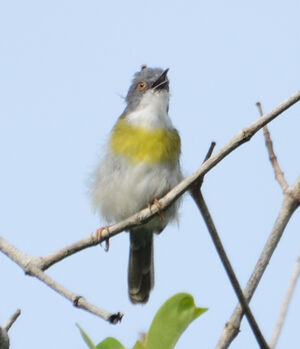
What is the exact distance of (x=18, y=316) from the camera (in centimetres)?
245

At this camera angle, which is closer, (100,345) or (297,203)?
(100,345)

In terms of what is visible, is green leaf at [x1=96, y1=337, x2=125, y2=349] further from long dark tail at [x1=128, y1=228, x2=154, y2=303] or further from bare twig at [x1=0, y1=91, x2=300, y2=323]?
long dark tail at [x1=128, y1=228, x2=154, y2=303]

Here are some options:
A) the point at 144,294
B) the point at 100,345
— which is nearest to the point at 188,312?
the point at 100,345

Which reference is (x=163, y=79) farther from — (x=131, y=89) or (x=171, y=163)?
(x=171, y=163)

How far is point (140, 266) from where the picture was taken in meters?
6.79

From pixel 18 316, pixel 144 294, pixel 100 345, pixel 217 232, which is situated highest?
pixel 144 294

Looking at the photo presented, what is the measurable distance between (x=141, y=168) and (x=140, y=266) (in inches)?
56.0

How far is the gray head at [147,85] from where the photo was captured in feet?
21.5

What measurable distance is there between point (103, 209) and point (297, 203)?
359 centimetres

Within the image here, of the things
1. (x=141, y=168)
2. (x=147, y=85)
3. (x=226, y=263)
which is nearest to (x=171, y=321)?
(x=226, y=263)

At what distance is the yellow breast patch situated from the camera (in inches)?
230

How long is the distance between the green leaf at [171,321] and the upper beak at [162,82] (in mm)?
4501

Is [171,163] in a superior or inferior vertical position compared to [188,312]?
superior

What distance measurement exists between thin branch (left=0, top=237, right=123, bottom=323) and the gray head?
3.68 metres
